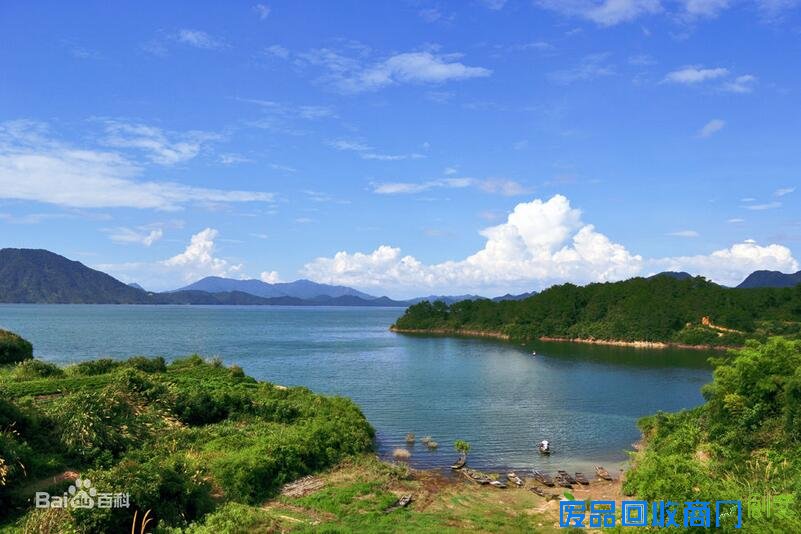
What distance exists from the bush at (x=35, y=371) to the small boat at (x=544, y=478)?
3611cm

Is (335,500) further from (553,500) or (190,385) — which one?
(190,385)

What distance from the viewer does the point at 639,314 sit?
416 feet

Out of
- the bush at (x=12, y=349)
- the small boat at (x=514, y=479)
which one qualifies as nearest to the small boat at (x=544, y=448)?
the small boat at (x=514, y=479)

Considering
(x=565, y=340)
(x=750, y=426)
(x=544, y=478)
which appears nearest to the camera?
(x=750, y=426)

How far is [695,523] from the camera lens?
40.7 ft

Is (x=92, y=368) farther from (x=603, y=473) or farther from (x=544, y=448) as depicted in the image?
(x=603, y=473)

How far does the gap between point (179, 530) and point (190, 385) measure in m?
25.7

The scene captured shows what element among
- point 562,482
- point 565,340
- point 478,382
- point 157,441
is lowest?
point 478,382

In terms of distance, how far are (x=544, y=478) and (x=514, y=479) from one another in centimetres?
207

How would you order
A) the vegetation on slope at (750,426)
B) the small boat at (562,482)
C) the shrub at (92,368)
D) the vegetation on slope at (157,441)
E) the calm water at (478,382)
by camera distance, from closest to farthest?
the vegetation on slope at (157,441) < the vegetation on slope at (750,426) < the small boat at (562,482) < the calm water at (478,382) < the shrub at (92,368)

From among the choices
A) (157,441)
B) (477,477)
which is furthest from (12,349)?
(477,477)

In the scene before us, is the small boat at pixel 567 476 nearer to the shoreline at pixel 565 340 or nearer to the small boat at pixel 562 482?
the small boat at pixel 562 482

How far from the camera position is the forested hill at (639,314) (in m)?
114

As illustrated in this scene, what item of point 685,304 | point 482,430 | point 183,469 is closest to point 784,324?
point 685,304
